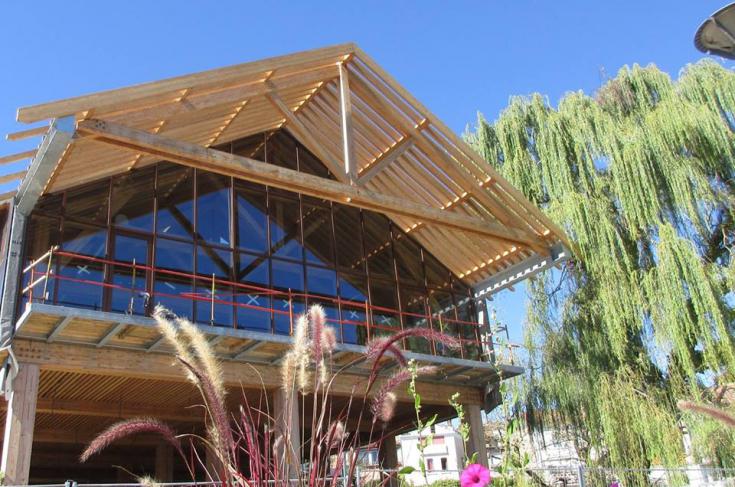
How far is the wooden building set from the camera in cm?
818

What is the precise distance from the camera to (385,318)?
12.1 metres

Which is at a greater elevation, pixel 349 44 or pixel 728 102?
pixel 349 44

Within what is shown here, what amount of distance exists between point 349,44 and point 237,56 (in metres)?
1.96

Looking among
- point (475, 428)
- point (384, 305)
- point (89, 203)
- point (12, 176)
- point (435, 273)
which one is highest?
point (89, 203)

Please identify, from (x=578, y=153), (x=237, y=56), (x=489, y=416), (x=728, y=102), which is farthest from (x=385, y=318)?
(x=728, y=102)

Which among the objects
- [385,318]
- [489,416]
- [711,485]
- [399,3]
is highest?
[399,3]

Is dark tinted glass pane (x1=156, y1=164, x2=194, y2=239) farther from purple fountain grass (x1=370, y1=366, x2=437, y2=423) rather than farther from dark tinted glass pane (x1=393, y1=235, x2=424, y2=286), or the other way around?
purple fountain grass (x1=370, y1=366, x2=437, y2=423)

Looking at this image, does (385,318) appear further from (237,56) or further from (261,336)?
(237,56)

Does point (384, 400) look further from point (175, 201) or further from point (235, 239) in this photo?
point (175, 201)

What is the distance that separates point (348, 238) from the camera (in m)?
12.5

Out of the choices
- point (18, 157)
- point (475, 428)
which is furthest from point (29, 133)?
point (475, 428)

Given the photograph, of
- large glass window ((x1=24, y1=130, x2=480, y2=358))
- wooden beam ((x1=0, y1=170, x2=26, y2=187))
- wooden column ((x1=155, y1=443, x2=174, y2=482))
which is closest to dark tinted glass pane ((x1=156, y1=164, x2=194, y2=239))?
large glass window ((x1=24, y1=130, x2=480, y2=358))

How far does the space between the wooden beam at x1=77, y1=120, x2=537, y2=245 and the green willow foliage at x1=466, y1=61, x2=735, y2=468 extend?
144 centimetres

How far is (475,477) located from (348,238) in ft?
33.1
